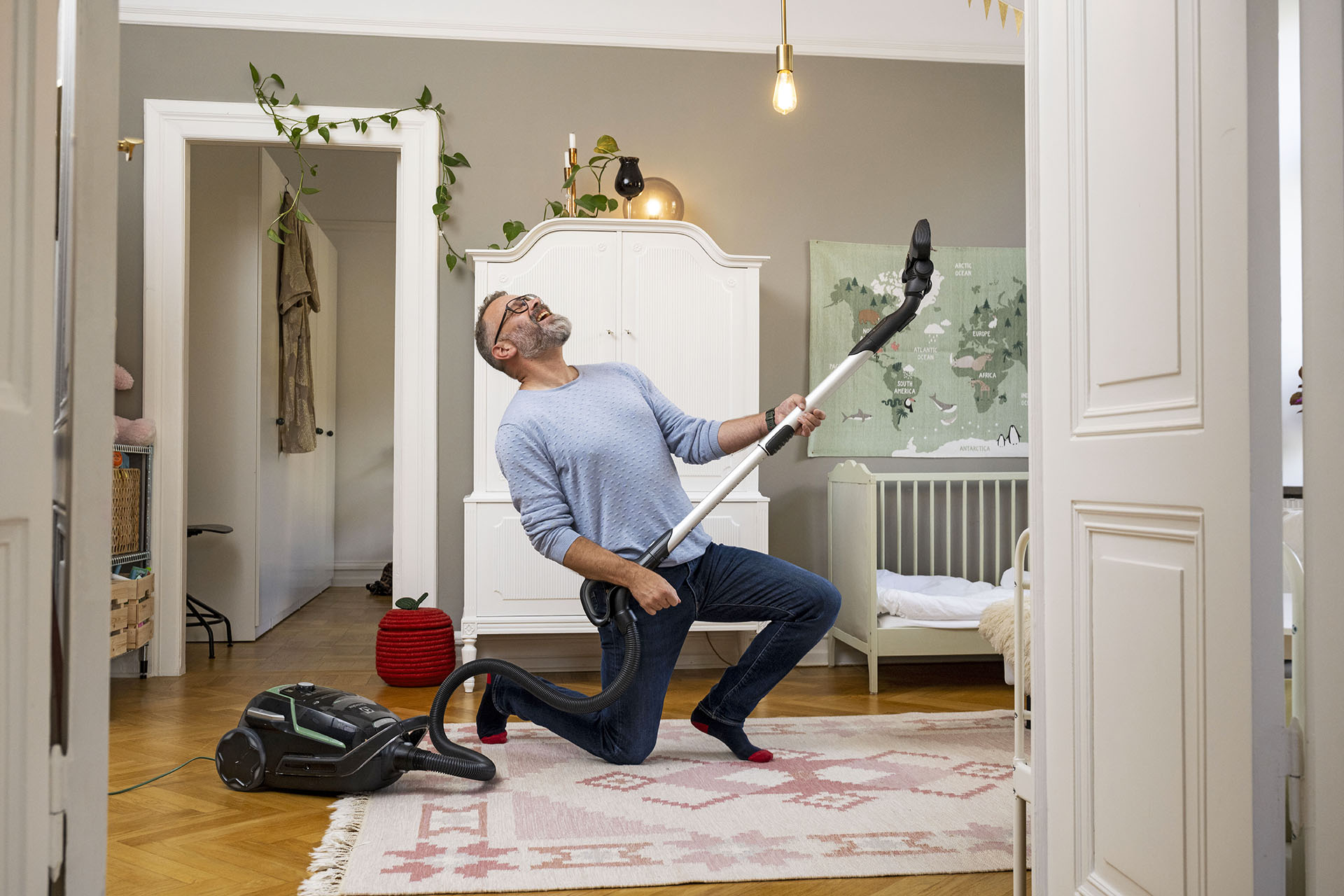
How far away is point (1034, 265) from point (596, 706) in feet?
4.41

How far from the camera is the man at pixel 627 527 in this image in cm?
237

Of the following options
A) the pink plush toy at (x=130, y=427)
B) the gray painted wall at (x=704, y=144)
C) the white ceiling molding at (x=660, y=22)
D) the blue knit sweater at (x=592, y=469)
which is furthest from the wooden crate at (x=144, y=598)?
the white ceiling molding at (x=660, y=22)

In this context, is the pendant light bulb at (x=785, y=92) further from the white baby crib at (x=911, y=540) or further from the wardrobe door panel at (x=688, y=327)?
the white baby crib at (x=911, y=540)

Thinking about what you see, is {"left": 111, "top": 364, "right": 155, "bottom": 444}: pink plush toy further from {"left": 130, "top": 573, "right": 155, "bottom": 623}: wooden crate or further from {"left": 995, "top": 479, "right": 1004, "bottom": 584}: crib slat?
{"left": 995, "top": 479, "right": 1004, "bottom": 584}: crib slat

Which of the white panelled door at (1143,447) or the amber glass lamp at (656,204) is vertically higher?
the amber glass lamp at (656,204)

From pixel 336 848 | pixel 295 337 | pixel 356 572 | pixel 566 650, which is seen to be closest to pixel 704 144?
pixel 566 650

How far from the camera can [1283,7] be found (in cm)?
112

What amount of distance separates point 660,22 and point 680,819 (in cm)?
305

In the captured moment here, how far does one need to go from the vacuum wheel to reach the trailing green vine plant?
2015 millimetres

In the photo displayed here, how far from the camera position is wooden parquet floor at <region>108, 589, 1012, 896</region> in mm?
1685

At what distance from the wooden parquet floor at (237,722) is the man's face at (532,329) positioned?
1.17 meters

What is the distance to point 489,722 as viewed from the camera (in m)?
2.58

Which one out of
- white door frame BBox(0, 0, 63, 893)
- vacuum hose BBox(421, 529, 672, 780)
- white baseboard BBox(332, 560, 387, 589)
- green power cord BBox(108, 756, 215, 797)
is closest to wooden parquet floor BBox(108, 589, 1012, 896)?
green power cord BBox(108, 756, 215, 797)

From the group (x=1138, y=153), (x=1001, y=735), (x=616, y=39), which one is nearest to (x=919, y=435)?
(x=1001, y=735)
